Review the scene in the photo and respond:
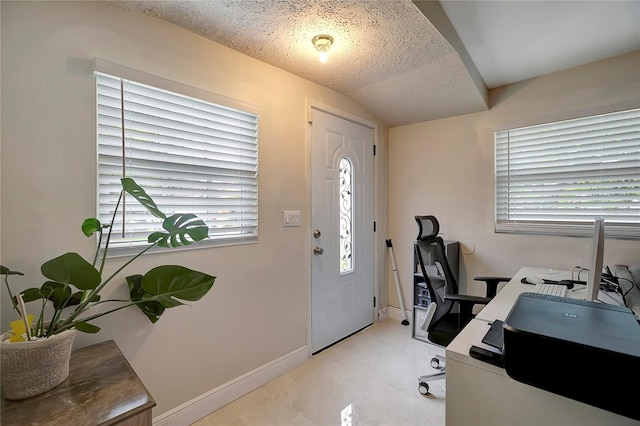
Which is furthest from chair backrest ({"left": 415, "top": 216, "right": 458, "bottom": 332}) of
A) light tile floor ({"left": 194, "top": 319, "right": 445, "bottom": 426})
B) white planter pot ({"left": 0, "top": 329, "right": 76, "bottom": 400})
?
white planter pot ({"left": 0, "top": 329, "right": 76, "bottom": 400})

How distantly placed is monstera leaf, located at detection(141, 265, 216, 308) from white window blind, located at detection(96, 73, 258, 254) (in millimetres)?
519

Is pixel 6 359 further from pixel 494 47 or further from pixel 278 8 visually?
pixel 494 47

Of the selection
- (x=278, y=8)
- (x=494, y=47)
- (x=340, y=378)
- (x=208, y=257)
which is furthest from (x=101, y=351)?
(x=494, y=47)

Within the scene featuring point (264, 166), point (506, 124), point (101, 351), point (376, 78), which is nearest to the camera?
point (101, 351)

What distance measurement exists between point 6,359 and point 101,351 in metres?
0.40

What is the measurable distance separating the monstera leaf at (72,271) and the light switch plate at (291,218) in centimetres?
134

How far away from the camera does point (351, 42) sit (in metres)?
1.86

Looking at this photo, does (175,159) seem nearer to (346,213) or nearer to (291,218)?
(291,218)

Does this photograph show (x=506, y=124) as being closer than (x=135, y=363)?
No

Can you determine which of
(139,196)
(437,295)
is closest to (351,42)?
(139,196)

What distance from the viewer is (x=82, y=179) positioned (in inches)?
53.6

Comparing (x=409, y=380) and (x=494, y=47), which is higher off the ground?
(x=494, y=47)

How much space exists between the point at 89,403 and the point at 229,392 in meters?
1.11

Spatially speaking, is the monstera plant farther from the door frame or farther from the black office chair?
the black office chair
